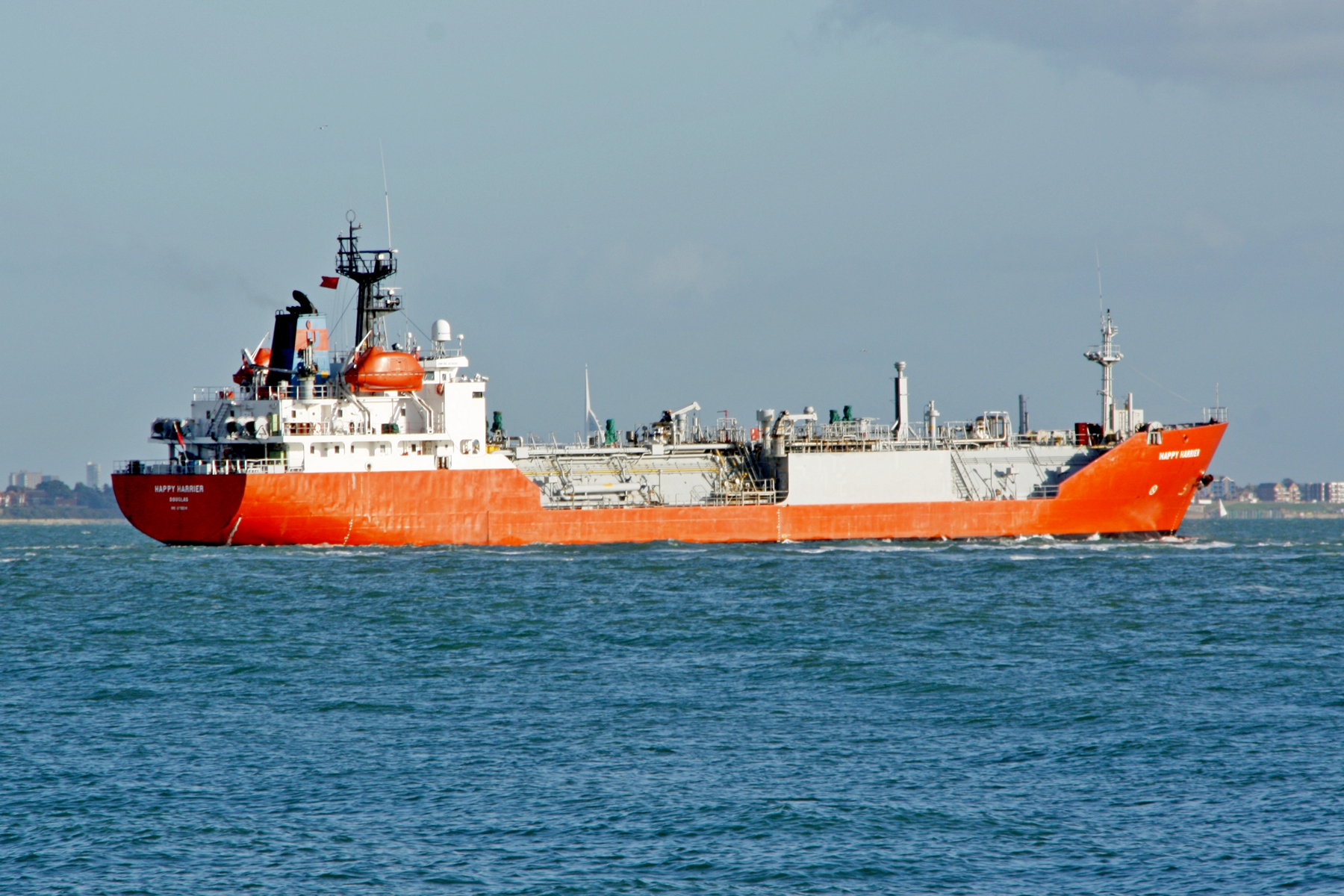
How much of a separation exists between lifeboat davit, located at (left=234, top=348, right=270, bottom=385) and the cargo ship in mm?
114

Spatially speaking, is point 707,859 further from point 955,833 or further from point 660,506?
point 660,506

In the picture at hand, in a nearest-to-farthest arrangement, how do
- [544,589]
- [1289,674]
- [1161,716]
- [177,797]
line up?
[177,797], [1161,716], [1289,674], [544,589]

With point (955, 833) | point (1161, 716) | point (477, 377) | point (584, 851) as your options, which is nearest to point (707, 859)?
point (584, 851)

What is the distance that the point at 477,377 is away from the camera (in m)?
46.3

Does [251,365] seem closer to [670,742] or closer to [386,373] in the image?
[386,373]

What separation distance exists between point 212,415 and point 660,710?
3007 centimetres

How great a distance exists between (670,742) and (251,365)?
105 ft

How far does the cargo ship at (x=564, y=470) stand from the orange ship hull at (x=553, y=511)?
57 mm

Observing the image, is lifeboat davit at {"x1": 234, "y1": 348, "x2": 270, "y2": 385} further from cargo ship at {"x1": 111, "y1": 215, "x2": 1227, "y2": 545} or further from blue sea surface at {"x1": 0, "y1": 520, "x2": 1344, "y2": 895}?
blue sea surface at {"x1": 0, "y1": 520, "x2": 1344, "y2": 895}

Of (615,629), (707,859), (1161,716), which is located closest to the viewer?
(707,859)

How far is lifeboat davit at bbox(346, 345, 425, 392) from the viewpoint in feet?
146

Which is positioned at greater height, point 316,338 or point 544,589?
point 316,338

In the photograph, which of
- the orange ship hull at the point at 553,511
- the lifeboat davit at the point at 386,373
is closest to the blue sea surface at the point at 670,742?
the orange ship hull at the point at 553,511

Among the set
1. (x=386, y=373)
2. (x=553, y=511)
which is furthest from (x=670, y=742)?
(x=386, y=373)
